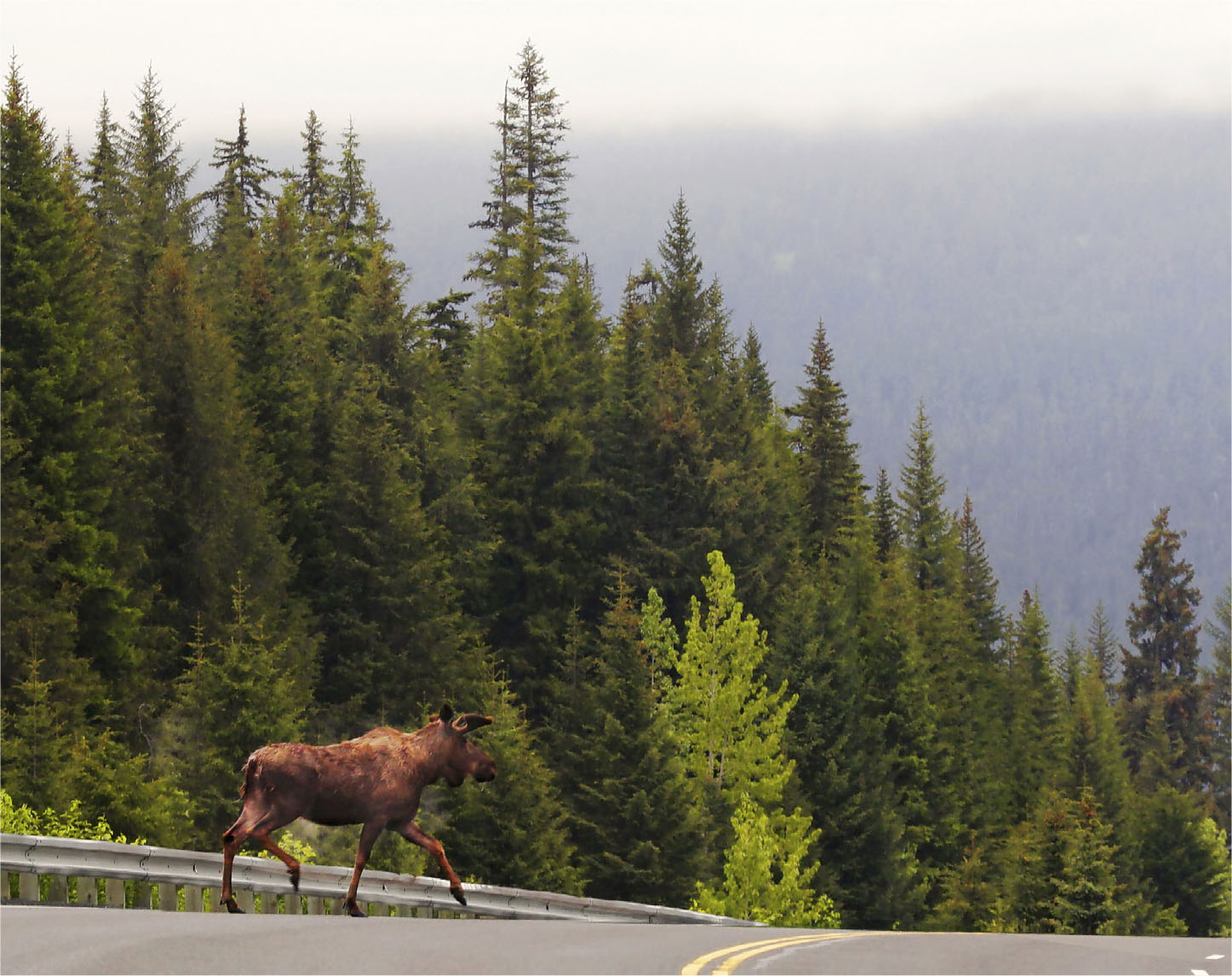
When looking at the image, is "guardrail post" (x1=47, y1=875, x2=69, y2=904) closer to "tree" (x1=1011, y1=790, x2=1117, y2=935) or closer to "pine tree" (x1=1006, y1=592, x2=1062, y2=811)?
"tree" (x1=1011, y1=790, x2=1117, y2=935)

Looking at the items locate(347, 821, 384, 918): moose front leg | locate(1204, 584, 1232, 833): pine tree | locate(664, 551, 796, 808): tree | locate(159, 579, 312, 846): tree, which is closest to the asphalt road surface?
locate(347, 821, 384, 918): moose front leg

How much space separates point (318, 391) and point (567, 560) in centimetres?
1526

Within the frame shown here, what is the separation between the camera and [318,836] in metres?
40.6

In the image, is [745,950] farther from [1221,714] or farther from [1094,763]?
[1221,714]

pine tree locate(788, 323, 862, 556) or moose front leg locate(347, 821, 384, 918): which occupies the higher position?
pine tree locate(788, 323, 862, 556)

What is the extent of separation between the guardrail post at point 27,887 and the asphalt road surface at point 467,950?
177 cm

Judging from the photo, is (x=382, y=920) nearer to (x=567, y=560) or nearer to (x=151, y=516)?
(x=151, y=516)

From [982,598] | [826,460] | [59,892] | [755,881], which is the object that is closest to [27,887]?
[59,892]

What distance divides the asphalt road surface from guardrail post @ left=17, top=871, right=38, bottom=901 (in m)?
1.77

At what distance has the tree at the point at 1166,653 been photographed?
493ft

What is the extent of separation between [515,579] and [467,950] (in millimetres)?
69654

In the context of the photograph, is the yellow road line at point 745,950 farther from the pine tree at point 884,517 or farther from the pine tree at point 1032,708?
the pine tree at point 884,517

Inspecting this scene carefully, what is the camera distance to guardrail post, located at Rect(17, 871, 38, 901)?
17234 millimetres

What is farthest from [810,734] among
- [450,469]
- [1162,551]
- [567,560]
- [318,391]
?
[1162,551]
